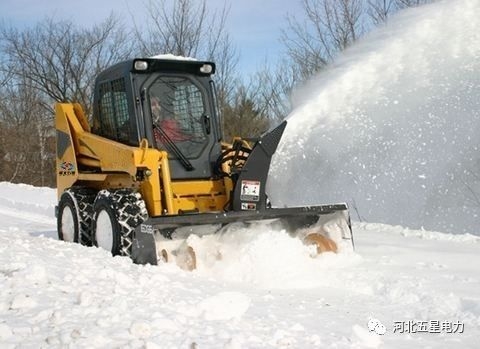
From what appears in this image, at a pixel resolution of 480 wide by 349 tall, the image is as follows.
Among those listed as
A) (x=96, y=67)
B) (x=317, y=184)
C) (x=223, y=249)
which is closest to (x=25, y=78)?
(x=96, y=67)

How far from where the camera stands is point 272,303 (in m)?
4.26

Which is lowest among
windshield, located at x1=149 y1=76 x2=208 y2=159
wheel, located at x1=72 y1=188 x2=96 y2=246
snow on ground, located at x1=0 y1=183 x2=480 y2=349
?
snow on ground, located at x1=0 y1=183 x2=480 y2=349

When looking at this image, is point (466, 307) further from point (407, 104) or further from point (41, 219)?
point (41, 219)

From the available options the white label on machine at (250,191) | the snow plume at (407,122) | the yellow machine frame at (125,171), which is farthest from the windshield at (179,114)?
the snow plume at (407,122)

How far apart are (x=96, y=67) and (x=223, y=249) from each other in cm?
2064

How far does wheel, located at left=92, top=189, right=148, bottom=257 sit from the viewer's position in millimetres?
5656

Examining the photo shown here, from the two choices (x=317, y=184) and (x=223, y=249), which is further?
(x=317, y=184)

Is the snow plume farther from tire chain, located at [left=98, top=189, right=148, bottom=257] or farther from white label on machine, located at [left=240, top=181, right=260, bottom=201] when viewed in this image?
tire chain, located at [left=98, top=189, right=148, bottom=257]

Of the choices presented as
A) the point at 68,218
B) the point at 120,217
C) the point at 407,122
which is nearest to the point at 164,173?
the point at 120,217

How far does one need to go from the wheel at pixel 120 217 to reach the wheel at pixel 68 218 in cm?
95

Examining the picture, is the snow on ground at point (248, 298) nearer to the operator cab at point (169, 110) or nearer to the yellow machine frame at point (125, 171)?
the yellow machine frame at point (125, 171)

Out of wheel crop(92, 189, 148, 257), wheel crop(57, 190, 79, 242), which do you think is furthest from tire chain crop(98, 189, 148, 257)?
wheel crop(57, 190, 79, 242)

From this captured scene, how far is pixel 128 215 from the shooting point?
5672 millimetres

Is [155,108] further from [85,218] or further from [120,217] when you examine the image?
[85,218]
